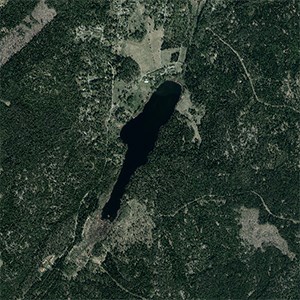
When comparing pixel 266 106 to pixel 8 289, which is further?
pixel 266 106

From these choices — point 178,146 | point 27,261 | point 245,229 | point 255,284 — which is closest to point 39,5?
point 178,146

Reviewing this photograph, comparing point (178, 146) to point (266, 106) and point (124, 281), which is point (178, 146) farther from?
point (124, 281)

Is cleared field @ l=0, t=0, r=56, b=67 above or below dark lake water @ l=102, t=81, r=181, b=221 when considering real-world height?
above

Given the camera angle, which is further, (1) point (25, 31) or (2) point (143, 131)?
(2) point (143, 131)

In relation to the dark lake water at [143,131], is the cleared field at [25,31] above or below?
above

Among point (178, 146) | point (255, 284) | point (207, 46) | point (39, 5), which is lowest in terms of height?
point (255, 284)

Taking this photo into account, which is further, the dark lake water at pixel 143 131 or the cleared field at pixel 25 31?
the dark lake water at pixel 143 131

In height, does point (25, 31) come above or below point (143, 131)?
above

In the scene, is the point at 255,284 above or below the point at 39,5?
below
